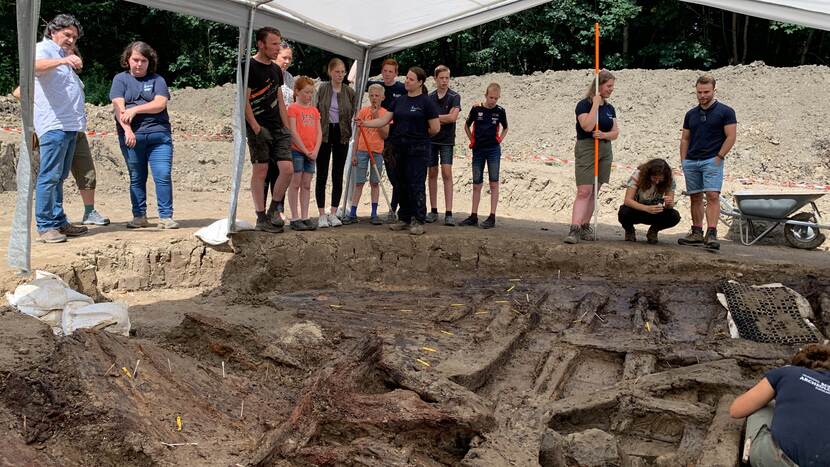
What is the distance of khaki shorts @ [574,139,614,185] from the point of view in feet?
28.0

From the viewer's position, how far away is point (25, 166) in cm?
574

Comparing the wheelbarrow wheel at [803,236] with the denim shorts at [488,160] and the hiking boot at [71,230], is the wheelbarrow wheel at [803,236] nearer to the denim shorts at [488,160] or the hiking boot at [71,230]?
the denim shorts at [488,160]

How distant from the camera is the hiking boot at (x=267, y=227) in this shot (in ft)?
26.1

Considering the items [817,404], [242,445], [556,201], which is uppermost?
[556,201]

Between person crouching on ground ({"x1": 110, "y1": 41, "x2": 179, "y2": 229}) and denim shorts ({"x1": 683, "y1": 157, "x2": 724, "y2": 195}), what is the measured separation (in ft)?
18.6

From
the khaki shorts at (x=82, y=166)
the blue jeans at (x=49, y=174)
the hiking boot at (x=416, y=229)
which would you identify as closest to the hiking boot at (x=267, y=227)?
the hiking boot at (x=416, y=229)

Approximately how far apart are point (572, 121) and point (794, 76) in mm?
5960

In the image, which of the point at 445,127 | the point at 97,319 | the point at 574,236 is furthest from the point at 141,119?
the point at 574,236

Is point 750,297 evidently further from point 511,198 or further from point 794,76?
point 794,76

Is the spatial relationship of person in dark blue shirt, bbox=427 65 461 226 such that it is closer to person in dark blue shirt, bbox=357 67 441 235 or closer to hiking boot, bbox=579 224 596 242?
person in dark blue shirt, bbox=357 67 441 235

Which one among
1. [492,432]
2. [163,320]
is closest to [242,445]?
[492,432]

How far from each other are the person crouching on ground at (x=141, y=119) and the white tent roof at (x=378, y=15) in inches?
35.2

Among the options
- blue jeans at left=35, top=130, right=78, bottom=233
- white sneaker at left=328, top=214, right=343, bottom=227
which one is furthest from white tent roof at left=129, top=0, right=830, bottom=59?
white sneaker at left=328, top=214, right=343, bottom=227

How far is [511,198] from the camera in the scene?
13562 millimetres
